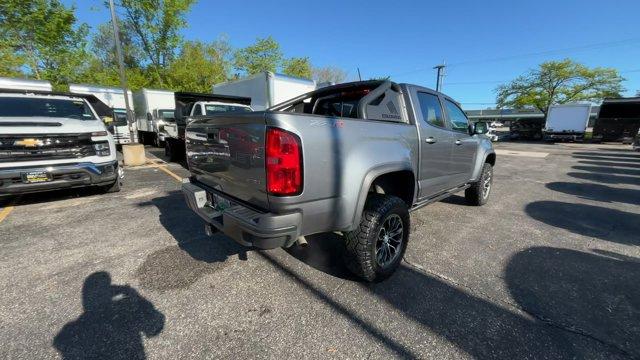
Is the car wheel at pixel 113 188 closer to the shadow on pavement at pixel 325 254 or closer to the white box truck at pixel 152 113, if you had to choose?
the shadow on pavement at pixel 325 254

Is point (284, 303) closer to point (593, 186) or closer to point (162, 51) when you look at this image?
point (593, 186)

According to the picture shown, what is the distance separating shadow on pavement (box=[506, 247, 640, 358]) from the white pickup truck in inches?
239

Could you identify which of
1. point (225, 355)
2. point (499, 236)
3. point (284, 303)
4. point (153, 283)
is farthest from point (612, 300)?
point (153, 283)

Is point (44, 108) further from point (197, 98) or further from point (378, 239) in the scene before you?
point (378, 239)

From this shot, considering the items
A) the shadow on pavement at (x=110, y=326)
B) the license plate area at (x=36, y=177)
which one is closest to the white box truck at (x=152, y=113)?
the license plate area at (x=36, y=177)

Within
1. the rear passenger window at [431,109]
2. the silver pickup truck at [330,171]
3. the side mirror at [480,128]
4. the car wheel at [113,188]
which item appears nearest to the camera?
the silver pickup truck at [330,171]

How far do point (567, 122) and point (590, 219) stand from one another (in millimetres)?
22885

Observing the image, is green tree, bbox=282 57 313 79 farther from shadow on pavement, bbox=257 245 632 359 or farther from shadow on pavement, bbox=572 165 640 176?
shadow on pavement, bbox=257 245 632 359

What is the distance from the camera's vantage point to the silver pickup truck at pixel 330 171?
198 cm

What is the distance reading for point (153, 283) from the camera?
262 cm

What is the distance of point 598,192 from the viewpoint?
641 centimetres

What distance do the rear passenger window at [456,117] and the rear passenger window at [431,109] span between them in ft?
0.88

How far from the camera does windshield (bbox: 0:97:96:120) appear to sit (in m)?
4.75

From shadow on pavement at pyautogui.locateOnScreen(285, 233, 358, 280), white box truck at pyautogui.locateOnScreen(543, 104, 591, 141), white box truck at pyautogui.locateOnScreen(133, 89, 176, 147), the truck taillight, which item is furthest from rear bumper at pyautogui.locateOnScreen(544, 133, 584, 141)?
the truck taillight
